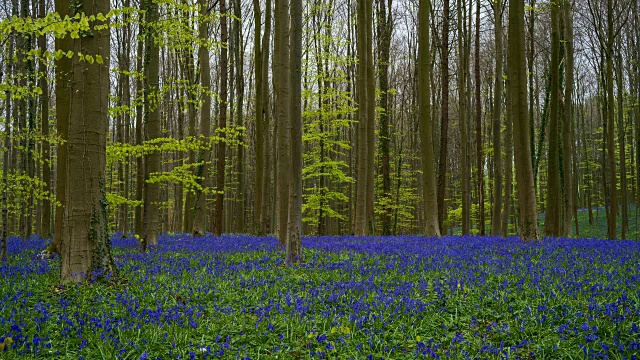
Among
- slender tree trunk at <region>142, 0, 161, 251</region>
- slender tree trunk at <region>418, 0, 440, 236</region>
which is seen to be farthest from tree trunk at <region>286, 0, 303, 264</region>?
slender tree trunk at <region>418, 0, 440, 236</region>

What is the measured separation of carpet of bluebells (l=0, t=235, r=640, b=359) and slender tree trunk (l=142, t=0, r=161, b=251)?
3.48m

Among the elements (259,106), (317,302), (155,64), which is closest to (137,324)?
(317,302)

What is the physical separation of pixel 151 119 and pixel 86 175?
5886 mm

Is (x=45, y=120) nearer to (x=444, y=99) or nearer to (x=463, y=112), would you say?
(x=444, y=99)

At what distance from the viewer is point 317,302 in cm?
623

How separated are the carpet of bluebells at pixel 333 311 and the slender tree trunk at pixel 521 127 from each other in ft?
11.9

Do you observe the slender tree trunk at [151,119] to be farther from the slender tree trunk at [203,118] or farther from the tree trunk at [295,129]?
the tree trunk at [295,129]

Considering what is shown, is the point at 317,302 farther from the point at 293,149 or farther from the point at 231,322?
the point at 293,149

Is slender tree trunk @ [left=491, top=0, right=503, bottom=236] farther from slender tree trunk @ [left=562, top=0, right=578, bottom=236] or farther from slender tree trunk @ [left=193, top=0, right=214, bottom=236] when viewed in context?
slender tree trunk @ [left=193, top=0, right=214, bottom=236]

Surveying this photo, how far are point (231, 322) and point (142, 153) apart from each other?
7.99 meters

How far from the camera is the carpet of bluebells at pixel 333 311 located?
15.1 feet

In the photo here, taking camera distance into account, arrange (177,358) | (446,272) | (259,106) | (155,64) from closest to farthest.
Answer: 1. (177,358)
2. (446,272)
3. (155,64)
4. (259,106)

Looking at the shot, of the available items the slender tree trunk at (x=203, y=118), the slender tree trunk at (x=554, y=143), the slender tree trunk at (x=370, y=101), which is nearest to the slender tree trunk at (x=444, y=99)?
the slender tree trunk at (x=370, y=101)

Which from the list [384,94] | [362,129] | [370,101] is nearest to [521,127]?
[362,129]
